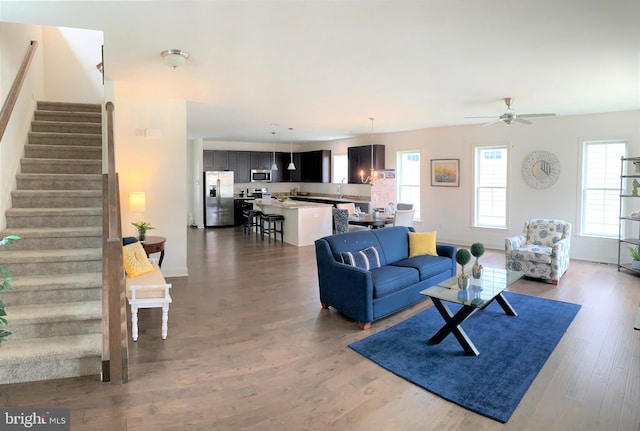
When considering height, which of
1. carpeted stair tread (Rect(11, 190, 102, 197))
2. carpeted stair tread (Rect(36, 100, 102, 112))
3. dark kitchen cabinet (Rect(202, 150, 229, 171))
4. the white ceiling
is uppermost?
the white ceiling

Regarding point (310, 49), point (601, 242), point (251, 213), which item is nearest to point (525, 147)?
point (601, 242)

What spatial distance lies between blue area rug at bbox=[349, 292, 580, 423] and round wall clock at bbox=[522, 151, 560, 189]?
132 inches

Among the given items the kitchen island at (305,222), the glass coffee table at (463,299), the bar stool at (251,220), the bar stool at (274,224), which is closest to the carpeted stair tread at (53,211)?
the glass coffee table at (463,299)

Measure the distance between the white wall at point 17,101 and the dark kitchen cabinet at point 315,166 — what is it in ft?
25.1

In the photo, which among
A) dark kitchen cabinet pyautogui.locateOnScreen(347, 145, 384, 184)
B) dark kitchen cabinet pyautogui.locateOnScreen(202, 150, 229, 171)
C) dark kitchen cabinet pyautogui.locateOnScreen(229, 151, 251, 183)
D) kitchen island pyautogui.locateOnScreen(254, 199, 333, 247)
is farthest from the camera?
dark kitchen cabinet pyautogui.locateOnScreen(229, 151, 251, 183)

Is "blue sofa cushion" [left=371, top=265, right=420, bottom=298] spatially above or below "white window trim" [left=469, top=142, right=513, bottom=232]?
below

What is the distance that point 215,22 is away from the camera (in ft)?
9.53

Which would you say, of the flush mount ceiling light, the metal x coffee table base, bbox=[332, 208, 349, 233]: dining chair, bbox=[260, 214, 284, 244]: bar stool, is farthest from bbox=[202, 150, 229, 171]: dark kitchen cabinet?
the metal x coffee table base

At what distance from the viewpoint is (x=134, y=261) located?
4020mm

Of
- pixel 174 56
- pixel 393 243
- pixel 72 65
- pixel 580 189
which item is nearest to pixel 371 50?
pixel 174 56

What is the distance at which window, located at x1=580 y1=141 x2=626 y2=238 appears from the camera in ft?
21.8

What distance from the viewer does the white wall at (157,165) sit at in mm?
5445

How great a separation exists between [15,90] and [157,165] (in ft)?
6.10

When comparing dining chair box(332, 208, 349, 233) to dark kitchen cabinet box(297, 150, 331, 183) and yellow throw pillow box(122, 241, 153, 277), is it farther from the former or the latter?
yellow throw pillow box(122, 241, 153, 277)
